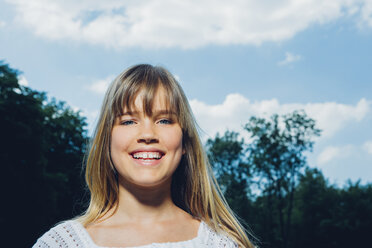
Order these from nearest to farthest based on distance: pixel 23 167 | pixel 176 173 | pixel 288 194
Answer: pixel 176 173
pixel 23 167
pixel 288 194

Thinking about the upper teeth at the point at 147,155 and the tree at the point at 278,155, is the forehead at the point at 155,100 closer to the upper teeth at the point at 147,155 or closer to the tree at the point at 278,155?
the upper teeth at the point at 147,155

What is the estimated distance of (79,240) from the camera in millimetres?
3342

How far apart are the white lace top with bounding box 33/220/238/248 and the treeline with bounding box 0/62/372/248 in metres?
23.4

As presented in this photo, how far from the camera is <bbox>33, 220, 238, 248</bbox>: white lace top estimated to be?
3322 mm

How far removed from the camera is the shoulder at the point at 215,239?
353 centimetres

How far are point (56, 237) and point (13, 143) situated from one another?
24.2 m

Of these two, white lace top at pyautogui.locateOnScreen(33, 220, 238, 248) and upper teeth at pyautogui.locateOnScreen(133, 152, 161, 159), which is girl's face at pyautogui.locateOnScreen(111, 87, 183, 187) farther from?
white lace top at pyautogui.locateOnScreen(33, 220, 238, 248)

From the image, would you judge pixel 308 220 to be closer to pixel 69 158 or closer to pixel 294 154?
pixel 294 154

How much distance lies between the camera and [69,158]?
1455 inches

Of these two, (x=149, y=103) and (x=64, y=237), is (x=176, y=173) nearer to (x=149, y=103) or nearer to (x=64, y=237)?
(x=149, y=103)

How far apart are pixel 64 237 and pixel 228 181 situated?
39.8 meters

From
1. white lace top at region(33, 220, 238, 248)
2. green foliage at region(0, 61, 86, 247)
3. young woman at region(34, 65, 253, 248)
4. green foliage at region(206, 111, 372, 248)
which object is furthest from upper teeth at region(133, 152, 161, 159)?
green foliage at region(206, 111, 372, 248)

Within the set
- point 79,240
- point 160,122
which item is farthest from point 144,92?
point 79,240

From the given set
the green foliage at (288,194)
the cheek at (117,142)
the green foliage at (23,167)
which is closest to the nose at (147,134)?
the cheek at (117,142)
